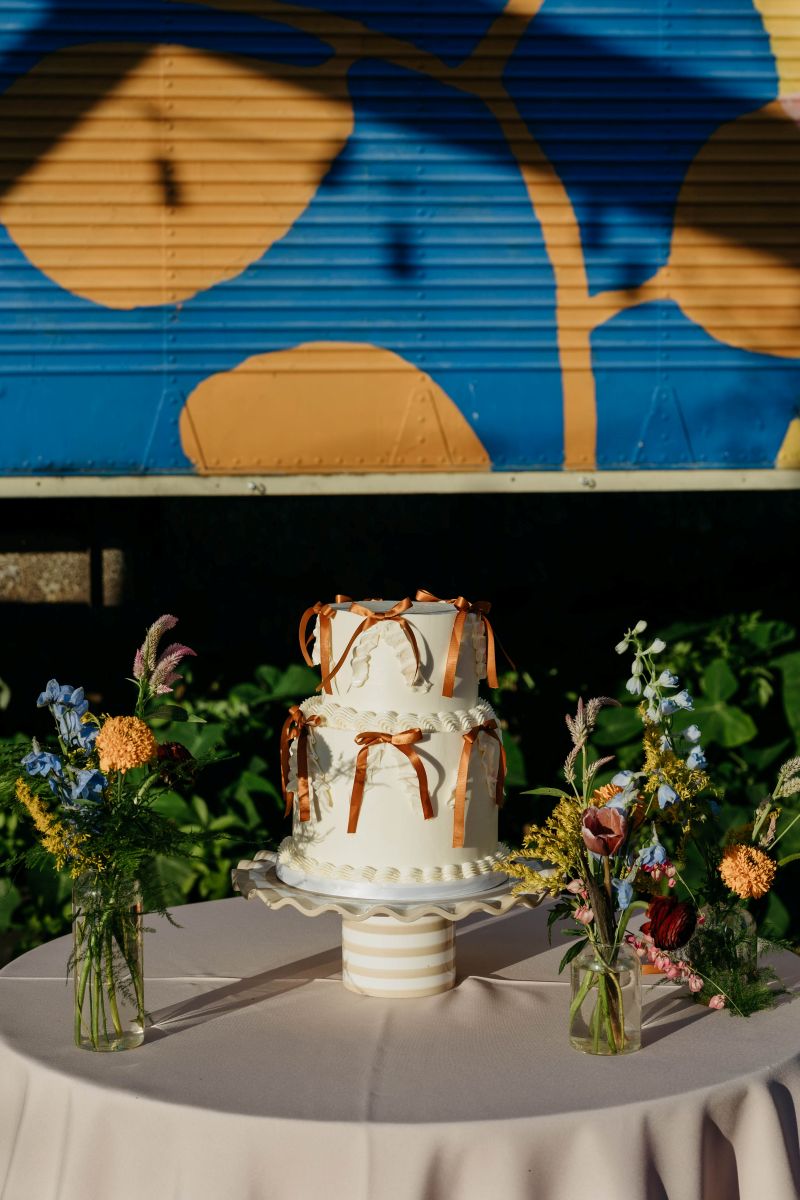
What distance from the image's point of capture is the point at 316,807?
242 cm

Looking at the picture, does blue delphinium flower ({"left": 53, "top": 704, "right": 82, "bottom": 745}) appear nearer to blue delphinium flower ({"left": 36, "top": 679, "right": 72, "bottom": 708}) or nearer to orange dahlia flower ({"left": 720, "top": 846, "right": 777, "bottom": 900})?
blue delphinium flower ({"left": 36, "top": 679, "right": 72, "bottom": 708})

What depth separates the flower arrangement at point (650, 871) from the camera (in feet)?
6.72

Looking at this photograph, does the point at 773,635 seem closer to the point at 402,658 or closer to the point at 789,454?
the point at 789,454

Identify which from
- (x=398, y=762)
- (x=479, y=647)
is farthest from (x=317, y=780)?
(x=479, y=647)

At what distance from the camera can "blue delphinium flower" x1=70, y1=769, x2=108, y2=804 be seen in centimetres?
203

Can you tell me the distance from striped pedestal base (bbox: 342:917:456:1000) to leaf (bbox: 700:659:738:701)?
9.41 ft

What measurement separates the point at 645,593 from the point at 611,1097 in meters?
4.01

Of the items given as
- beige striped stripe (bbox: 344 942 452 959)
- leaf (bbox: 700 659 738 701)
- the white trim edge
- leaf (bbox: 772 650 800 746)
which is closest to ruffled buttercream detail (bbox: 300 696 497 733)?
beige striped stripe (bbox: 344 942 452 959)

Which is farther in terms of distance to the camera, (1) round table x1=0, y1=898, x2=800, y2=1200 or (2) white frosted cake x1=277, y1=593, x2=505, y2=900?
(2) white frosted cake x1=277, y1=593, x2=505, y2=900

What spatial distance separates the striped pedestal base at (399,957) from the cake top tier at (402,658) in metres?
0.38

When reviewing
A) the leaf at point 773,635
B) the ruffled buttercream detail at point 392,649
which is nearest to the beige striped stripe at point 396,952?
the ruffled buttercream detail at point 392,649

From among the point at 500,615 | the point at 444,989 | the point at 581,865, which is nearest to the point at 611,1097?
the point at 581,865

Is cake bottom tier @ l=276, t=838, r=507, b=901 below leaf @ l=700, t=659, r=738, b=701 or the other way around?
the other way around

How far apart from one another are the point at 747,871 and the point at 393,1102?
2.28ft
